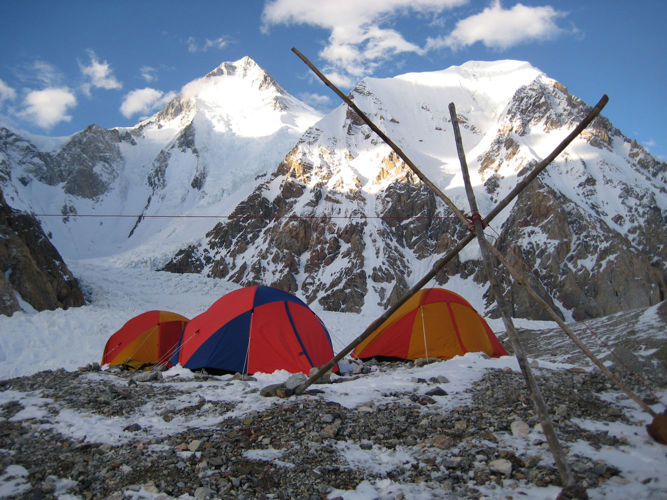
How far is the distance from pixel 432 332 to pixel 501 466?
28.5 ft

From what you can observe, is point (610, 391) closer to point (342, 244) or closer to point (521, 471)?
point (521, 471)

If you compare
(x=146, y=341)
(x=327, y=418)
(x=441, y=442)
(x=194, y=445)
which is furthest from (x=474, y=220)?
(x=146, y=341)

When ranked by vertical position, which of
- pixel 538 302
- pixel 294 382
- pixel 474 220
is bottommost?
pixel 294 382

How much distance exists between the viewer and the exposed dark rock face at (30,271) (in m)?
25.0

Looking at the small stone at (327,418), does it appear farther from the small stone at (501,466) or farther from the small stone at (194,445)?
the small stone at (501,466)

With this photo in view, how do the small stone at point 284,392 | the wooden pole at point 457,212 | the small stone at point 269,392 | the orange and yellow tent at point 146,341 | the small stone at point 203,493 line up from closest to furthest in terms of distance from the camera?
the small stone at point 203,493, the wooden pole at point 457,212, the small stone at point 284,392, the small stone at point 269,392, the orange and yellow tent at point 146,341

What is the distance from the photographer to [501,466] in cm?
499

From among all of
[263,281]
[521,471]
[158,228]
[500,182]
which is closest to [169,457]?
[521,471]

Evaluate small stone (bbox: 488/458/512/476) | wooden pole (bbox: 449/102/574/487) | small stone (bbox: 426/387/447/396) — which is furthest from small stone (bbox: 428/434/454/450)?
small stone (bbox: 426/387/447/396)

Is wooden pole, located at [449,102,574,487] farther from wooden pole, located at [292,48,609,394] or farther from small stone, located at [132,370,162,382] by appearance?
small stone, located at [132,370,162,382]

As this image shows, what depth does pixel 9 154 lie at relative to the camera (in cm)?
16900

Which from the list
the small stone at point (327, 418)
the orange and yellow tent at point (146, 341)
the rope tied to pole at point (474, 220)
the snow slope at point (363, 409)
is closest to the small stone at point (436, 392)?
the snow slope at point (363, 409)

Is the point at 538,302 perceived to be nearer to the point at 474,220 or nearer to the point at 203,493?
the point at 474,220

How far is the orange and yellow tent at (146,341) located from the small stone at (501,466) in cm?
1249
